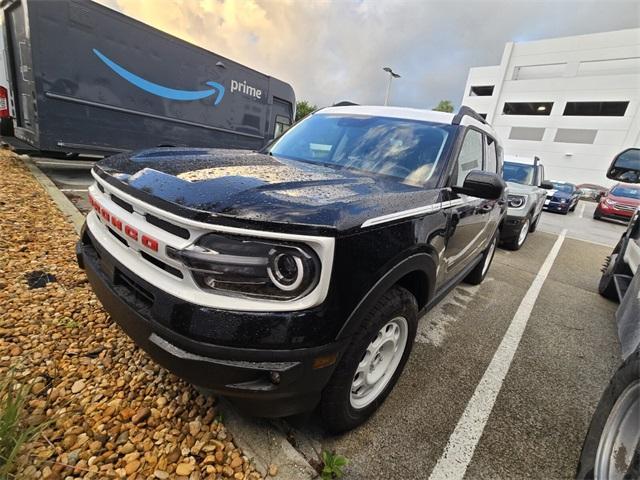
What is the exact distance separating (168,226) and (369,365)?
4.22 ft

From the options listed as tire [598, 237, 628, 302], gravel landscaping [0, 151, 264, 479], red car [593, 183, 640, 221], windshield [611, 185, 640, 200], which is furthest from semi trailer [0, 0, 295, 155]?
windshield [611, 185, 640, 200]

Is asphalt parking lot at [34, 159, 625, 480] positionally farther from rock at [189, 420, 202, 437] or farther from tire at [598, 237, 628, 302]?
rock at [189, 420, 202, 437]

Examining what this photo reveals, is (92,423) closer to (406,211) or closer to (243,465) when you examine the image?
(243,465)

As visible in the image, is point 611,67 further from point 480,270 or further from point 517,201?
point 480,270

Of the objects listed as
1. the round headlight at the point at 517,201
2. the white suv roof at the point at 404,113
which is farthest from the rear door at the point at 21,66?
the round headlight at the point at 517,201

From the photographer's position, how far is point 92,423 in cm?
165

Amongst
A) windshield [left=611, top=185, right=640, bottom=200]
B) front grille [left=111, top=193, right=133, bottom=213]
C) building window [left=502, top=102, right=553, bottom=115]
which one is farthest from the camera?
building window [left=502, top=102, right=553, bottom=115]

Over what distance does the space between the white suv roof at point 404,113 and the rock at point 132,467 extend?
2.85 meters

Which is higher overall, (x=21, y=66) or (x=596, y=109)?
(x=596, y=109)

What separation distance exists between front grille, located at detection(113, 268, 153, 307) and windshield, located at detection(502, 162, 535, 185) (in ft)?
26.4

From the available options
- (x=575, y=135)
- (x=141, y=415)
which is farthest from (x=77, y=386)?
(x=575, y=135)

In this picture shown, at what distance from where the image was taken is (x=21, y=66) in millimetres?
6172

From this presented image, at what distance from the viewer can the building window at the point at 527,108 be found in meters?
31.8

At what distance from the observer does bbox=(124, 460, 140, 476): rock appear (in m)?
1.45
